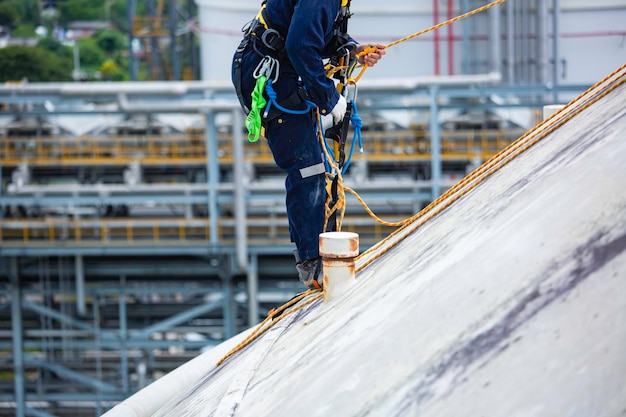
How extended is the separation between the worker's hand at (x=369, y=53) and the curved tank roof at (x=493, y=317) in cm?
102

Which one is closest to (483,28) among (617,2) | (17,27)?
(617,2)

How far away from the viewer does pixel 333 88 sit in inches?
161

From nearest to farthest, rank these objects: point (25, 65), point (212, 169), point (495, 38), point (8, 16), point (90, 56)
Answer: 1. point (212, 169)
2. point (495, 38)
3. point (25, 65)
4. point (90, 56)
5. point (8, 16)

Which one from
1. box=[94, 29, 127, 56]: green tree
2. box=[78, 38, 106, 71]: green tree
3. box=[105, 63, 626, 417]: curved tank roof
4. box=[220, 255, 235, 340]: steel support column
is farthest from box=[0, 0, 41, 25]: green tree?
box=[105, 63, 626, 417]: curved tank roof

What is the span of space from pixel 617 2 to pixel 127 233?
8409 mm

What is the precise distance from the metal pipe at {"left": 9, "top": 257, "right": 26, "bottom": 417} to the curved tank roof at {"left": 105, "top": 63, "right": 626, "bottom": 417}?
30.0 ft

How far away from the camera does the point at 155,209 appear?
13.2 m

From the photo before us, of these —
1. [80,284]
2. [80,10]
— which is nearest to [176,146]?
[80,284]

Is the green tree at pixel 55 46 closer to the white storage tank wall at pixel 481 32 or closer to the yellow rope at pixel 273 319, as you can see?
the white storage tank wall at pixel 481 32

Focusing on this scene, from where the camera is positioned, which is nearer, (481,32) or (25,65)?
(481,32)

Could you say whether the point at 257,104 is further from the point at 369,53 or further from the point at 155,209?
the point at 155,209

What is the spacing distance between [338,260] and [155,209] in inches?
395

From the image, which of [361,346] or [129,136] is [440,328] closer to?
[361,346]

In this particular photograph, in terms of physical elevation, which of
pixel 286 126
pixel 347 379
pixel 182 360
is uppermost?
pixel 286 126
